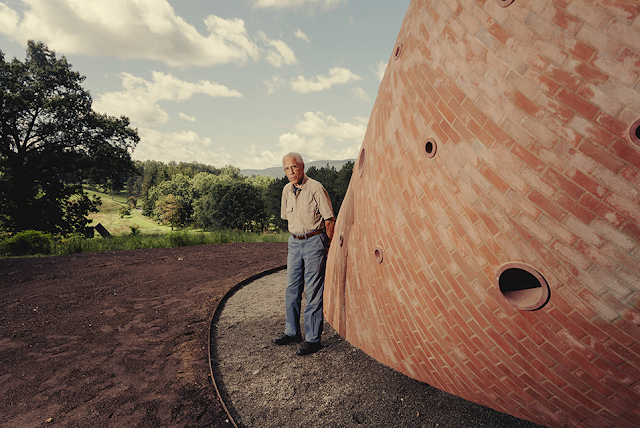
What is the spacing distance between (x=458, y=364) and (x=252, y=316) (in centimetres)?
362

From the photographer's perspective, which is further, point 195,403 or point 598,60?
point 195,403

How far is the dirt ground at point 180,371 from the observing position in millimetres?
3146

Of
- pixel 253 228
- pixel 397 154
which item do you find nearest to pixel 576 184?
pixel 397 154

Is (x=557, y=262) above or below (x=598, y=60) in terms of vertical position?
below

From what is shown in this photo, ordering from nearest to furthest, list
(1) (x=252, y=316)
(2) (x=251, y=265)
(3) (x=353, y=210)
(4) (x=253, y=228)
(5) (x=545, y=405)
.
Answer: (5) (x=545, y=405)
(3) (x=353, y=210)
(1) (x=252, y=316)
(2) (x=251, y=265)
(4) (x=253, y=228)

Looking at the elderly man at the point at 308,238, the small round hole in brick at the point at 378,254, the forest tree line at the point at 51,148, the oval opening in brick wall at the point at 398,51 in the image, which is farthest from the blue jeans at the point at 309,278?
the forest tree line at the point at 51,148

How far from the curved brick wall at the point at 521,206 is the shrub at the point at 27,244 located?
13828 mm

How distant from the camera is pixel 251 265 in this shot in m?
9.58

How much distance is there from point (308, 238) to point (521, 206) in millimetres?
2379

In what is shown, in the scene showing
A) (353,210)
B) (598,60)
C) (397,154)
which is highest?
(598,60)

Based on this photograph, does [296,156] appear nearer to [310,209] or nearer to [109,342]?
[310,209]

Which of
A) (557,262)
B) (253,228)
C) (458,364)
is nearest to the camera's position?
(557,262)

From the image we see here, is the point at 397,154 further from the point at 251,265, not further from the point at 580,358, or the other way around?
the point at 251,265

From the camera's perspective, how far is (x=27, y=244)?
467 inches
